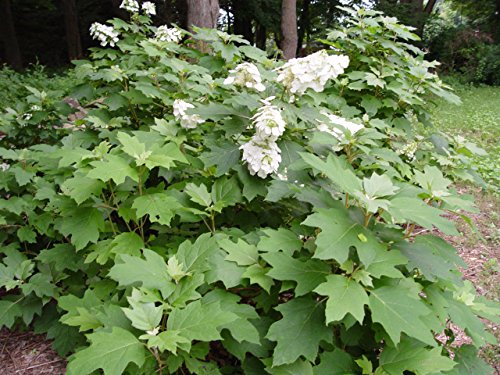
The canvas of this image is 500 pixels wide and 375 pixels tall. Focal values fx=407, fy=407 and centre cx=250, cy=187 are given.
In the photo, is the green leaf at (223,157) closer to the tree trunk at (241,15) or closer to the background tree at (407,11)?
the tree trunk at (241,15)

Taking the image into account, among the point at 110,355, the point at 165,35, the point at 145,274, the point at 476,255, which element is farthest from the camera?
the point at 476,255

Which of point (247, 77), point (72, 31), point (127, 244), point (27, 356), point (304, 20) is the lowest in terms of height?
point (27, 356)

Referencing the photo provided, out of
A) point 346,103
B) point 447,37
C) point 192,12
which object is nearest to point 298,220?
point 346,103

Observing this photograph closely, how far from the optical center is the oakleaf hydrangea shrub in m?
1.58

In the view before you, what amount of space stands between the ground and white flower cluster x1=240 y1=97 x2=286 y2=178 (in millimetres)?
1059

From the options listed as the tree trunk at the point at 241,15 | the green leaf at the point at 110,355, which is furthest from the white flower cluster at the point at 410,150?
the tree trunk at the point at 241,15

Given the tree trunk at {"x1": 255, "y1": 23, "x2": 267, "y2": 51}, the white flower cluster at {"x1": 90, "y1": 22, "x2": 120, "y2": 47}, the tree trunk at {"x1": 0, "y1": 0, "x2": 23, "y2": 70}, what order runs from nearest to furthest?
1. the white flower cluster at {"x1": 90, "y1": 22, "x2": 120, "y2": 47}
2. the tree trunk at {"x1": 0, "y1": 0, "x2": 23, "y2": 70}
3. the tree trunk at {"x1": 255, "y1": 23, "x2": 267, "y2": 51}

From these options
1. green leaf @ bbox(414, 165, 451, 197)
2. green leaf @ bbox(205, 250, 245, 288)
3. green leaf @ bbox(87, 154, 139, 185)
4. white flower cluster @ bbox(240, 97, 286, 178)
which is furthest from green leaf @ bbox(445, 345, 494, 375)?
green leaf @ bbox(87, 154, 139, 185)

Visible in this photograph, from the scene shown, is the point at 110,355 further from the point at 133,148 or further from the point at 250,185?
the point at 250,185

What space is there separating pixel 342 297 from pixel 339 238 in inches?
8.6

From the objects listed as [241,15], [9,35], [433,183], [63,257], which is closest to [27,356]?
[63,257]

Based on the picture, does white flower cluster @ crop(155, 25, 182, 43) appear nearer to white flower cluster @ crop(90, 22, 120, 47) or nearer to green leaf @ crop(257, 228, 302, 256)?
white flower cluster @ crop(90, 22, 120, 47)

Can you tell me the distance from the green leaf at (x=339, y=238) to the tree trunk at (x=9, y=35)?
17441mm

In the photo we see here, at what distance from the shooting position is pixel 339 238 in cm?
157
